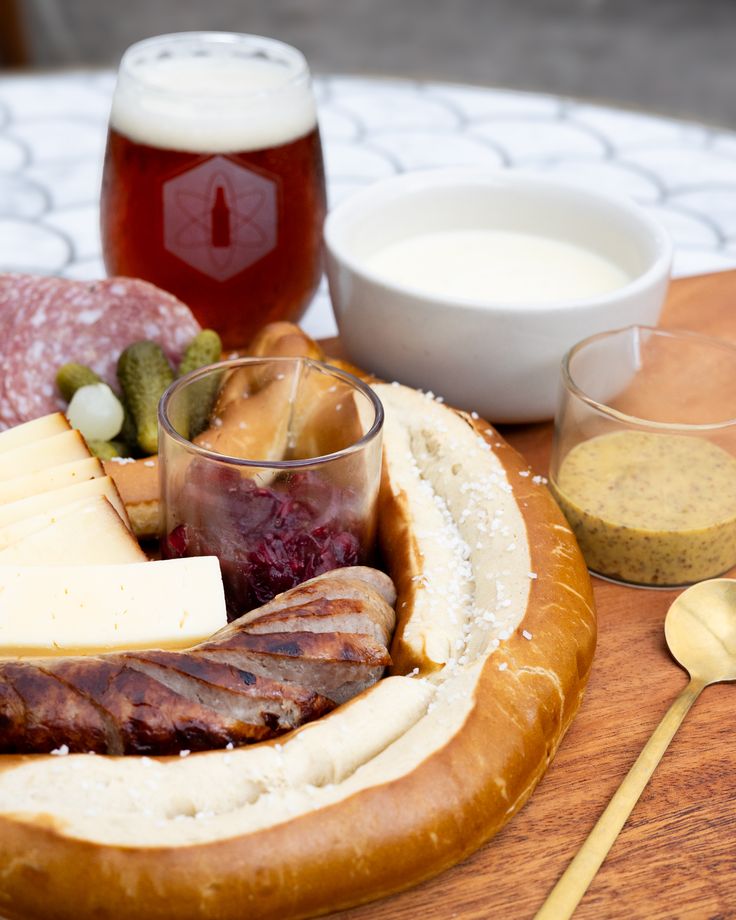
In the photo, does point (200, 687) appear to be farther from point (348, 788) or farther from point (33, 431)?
point (33, 431)

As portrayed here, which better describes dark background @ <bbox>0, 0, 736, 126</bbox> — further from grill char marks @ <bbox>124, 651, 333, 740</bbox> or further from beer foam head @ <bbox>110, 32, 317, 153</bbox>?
grill char marks @ <bbox>124, 651, 333, 740</bbox>

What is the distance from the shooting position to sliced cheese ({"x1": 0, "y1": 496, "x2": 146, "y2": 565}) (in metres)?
1.49

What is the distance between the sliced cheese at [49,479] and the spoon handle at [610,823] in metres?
0.84

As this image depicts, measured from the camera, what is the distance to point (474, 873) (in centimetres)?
123

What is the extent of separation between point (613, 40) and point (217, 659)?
24.6 feet

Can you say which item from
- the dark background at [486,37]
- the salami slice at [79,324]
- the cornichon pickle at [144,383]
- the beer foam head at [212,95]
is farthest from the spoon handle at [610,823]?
the dark background at [486,37]

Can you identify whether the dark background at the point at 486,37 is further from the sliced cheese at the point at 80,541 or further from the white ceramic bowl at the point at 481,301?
the sliced cheese at the point at 80,541

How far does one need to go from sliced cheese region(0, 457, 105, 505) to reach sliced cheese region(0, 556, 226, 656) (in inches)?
8.8

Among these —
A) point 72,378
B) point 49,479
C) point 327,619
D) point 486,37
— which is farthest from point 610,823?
point 486,37

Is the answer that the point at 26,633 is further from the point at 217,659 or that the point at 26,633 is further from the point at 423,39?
the point at 423,39

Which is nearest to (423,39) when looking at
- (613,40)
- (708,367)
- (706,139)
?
(613,40)

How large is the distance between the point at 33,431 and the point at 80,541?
27 centimetres

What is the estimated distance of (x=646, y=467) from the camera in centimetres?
176

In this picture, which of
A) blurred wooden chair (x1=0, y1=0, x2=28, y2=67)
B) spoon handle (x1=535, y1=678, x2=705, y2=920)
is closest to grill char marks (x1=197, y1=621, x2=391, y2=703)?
spoon handle (x1=535, y1=678, x2=705, y2=920)
